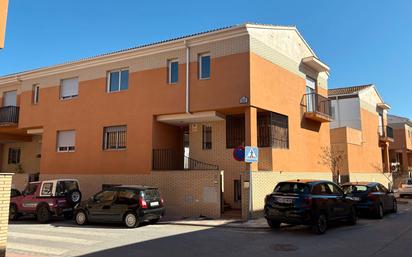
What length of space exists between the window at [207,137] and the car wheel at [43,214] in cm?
782

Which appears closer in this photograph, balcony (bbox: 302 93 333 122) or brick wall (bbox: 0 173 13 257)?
brick wall (bbox: 0 173 13 257)

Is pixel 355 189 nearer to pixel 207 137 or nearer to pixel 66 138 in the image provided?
pixel 207 137

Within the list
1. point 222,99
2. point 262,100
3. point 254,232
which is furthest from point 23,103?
point 254,232

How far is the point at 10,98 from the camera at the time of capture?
83.0ft

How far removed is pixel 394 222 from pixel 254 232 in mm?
6188

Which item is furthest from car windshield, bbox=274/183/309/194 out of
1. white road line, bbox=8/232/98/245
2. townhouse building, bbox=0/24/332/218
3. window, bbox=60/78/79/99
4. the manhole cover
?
window, bbox=60/78/79/99

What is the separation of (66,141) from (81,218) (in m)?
7.65

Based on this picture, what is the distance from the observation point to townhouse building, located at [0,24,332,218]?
54.9 ft

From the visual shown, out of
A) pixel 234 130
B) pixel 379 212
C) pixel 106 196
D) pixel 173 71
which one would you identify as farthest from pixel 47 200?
pixel 379 212

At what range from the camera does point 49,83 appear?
22547 mm

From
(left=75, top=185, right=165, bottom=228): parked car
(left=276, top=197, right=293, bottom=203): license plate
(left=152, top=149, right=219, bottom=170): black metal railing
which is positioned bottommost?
(left=75, top=185, right=165, bottom=228): parked car

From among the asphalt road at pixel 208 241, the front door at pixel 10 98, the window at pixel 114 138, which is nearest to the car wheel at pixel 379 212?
the asphalt road at pixel 208 241

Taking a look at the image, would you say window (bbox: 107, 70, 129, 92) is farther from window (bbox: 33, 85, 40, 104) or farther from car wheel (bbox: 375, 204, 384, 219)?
car wheel (bbox: 375, 204, 384, 219)

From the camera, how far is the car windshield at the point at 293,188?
12.2m
